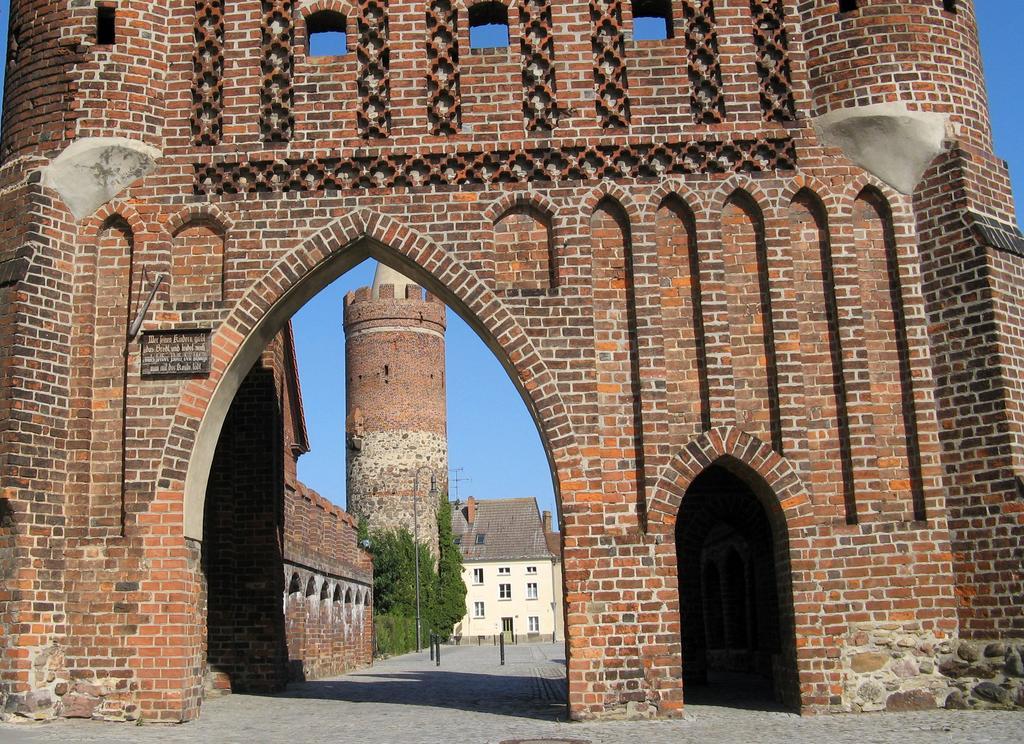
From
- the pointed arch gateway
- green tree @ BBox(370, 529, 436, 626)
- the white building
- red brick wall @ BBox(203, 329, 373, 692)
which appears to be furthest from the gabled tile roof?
the pointed arch gateway

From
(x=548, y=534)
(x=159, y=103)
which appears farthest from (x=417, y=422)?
(x=159, y=103)

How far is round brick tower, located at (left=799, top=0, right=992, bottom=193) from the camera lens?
42.7 feet

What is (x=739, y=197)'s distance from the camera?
13.2 metres

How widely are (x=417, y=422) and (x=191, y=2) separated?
31.2 m

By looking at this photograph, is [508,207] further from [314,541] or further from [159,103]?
[314,541]

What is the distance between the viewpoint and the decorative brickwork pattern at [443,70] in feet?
43.8

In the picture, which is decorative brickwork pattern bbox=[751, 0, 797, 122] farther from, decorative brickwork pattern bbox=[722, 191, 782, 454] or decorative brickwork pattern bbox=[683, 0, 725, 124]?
decorative brickwork pattern bbox=[722, 191, 782, 454]

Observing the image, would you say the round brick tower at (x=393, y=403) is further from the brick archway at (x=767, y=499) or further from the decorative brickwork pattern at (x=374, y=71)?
the brick archway at (x=767, y=499)

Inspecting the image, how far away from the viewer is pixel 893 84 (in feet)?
43.1

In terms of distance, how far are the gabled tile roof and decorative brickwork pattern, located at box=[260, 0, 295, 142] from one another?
49095 millimetres

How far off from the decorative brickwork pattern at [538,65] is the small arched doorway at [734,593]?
15.2ft

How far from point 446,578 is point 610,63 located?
36599 mm

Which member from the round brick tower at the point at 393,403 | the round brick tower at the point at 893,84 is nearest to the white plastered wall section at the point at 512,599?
the round brick tower at the point at 393,403

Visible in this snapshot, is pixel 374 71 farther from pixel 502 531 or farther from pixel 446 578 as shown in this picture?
pixel 502 531
